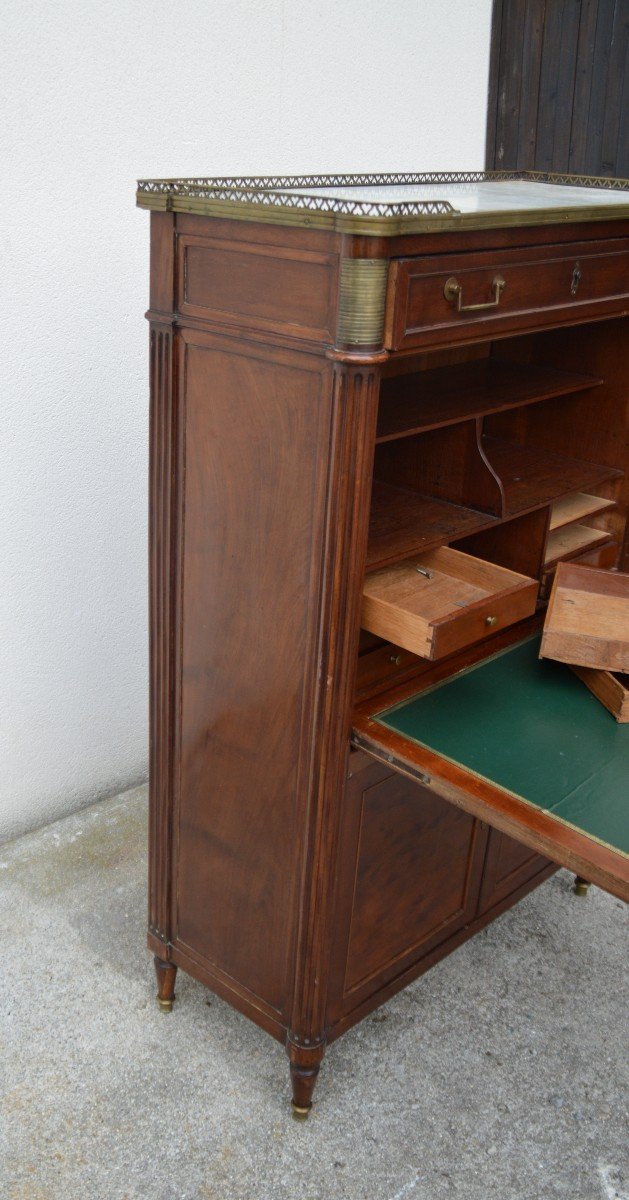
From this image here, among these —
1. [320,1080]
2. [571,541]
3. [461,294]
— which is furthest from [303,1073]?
[461,294]

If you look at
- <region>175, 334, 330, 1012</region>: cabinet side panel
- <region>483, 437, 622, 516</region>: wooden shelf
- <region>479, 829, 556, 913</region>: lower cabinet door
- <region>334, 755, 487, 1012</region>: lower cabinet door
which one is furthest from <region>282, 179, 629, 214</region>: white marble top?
<region>479, 829, 556, 913</region>: lower cabinet door

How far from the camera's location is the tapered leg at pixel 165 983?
7.59 ft

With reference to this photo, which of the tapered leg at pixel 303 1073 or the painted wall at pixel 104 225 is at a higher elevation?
the painted wall at pixel 104 225

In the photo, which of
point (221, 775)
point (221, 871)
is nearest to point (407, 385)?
point (221, 775)

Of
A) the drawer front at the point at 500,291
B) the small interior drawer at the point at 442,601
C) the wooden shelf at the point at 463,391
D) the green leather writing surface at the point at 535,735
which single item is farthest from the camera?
the wooden shelf at the point at 463,391

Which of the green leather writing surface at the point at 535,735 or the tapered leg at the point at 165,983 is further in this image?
the tapered leg at the point at 165,983

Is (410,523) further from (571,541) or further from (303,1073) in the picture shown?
(303,1073)

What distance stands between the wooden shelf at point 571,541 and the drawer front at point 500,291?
1.79ft

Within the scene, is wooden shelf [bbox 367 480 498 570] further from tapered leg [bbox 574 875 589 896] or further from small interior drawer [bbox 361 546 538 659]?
tapered leg [bbox 574 875 589 896]

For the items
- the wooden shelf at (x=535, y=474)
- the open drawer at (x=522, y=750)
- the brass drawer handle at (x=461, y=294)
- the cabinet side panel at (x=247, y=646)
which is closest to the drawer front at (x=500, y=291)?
the brass drawer handle at (x=461, y=294)

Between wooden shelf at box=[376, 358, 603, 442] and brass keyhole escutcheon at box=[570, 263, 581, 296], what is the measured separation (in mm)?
243

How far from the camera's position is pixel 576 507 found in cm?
246

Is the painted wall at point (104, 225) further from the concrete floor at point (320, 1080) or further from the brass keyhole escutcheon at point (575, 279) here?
the brass keyhole escutcheon at point (575, 279)

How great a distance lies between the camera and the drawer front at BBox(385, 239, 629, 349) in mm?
1572
